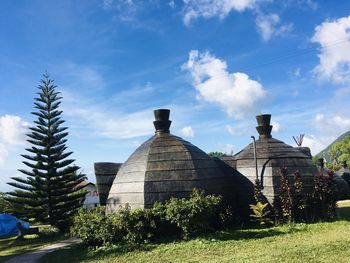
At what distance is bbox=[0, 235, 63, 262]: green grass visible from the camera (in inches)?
576

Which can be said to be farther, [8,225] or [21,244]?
[8,225]

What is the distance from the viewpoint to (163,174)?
44.0ft

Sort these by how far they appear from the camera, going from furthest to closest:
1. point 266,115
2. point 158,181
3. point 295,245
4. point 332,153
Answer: point 332,153
point 266,115
point 158,181
point 295,245

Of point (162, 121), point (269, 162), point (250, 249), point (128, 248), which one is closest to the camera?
point (250, 249)

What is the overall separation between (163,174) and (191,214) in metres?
2.37

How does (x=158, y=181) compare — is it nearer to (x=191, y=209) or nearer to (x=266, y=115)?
(x=191, y=209)

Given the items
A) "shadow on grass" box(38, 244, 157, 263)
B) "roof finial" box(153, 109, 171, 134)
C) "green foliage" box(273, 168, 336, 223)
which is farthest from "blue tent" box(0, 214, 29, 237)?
"green foliage" box(273, 168, 336, 223)


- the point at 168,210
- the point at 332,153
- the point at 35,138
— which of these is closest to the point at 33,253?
the point at 168,210

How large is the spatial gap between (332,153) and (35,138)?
41526 mm

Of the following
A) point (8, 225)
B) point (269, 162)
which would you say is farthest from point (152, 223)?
point (8, 225)

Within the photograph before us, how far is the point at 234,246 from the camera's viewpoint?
10.3 m

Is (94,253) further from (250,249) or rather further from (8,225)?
(8,225)

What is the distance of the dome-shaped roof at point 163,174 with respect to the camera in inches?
516

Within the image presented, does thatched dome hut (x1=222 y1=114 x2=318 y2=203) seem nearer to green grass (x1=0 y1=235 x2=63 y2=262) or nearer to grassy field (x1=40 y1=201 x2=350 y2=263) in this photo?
A: grassy field (x1=40 y1=201 x2=350 y2=263)
